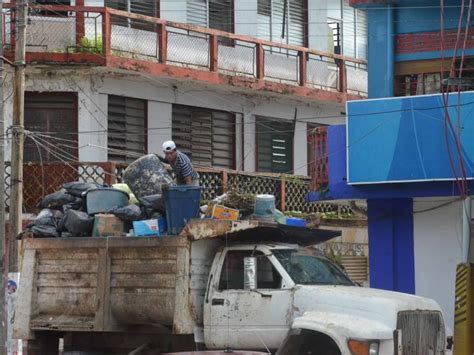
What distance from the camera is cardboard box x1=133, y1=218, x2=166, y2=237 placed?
524 inches

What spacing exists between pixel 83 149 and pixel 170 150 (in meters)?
8.24

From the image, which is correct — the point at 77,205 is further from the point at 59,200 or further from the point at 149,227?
the point at 149,227

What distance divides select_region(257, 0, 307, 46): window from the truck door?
13808 mm

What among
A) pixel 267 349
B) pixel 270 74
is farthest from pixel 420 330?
pixel 270 74

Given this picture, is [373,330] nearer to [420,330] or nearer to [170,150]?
[420,330]

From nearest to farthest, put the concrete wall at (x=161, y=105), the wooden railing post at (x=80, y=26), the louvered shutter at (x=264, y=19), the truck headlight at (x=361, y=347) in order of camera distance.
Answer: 1. the truck headlight at (x=361, y=347)
2. the wooden railing post at (x=80, y=26)
3. the concrete wall at (x=161, y=105)
4. the louvered shutter at (x=264, y=19)

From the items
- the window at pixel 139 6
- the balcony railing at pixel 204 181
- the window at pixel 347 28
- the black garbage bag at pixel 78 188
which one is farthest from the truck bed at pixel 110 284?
the window at pixel 347 28

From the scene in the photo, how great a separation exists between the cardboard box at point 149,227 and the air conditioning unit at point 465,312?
168 inches

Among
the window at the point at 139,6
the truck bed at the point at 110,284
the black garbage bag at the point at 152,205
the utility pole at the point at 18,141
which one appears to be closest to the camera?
Result: the truck bed at the point at 110,284

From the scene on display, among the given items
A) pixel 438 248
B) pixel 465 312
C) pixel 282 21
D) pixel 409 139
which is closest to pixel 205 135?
pixel 282 21

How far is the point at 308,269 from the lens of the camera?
503 inches

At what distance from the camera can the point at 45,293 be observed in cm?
1398

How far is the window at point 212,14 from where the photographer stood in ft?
81.0

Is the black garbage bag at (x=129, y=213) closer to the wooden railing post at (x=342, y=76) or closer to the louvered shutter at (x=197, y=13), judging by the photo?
the louvered shutter at (x=197, y=13)
